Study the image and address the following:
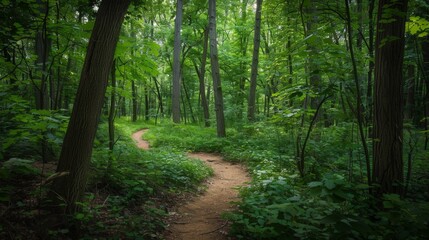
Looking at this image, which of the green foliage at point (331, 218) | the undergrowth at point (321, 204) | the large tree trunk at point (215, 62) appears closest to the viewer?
the green foliage at point (331, 218)

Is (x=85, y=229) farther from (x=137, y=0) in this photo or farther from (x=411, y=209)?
(x=137, y=0)

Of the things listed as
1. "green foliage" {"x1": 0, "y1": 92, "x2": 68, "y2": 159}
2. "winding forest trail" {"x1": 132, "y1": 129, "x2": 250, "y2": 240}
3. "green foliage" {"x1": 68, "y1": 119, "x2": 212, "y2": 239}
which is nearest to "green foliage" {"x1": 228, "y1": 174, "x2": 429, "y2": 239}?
"winding forest trail" {"x1": 132, "y1": 129, "x2": 250, "y2": 240}

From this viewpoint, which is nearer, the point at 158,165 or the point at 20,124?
the point at 20,124

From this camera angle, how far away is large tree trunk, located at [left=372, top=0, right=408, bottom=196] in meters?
3.84

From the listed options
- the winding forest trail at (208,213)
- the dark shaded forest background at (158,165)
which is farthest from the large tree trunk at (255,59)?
the dark shaded forest background at (158,165)

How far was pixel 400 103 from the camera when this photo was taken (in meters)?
3.87

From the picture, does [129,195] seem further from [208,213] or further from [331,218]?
[331,218]

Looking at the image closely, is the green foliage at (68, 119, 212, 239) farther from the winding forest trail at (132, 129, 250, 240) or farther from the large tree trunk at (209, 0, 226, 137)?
the large tree trunk at (209, 0, 226, 137)

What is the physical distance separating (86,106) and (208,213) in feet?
10.0

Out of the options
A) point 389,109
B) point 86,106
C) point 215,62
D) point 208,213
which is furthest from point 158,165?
point 215,62

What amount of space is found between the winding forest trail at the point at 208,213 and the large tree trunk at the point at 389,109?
264 centimetres

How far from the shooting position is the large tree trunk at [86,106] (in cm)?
319

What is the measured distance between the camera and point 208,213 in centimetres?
490

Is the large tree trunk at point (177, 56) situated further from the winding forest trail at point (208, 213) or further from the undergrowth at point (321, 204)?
the winding forest trail at point (208, 213)
